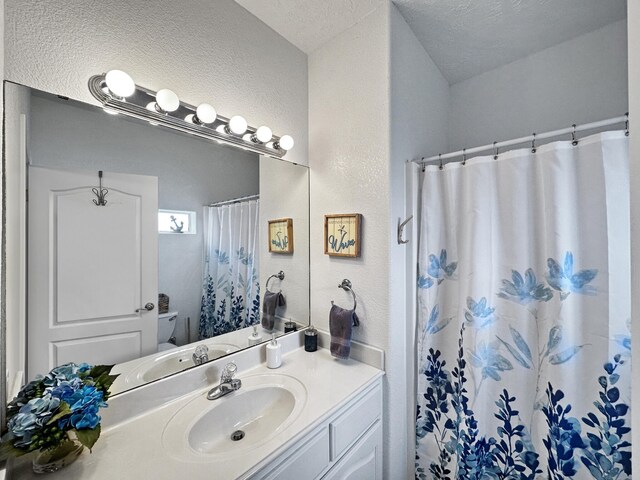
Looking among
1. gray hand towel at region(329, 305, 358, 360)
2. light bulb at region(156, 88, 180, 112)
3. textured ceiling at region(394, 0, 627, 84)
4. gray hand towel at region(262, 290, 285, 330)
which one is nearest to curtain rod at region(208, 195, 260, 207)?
light bulb at region(156, 88, 180, 112)

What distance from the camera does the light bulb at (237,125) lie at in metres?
1.24

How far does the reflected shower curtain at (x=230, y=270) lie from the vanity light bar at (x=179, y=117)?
0.97 feet

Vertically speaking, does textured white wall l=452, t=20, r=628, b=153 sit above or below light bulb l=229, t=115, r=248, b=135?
above

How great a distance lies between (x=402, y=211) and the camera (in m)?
1.41

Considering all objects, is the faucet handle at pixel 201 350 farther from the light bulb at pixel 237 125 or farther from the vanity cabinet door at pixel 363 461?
the light bulb at pixel 237 125

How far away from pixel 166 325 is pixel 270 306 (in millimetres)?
522

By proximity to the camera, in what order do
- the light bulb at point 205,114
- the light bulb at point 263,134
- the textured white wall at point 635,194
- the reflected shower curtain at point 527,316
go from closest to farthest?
the textured white wall at point 635,194
the reflected shower curtain at point 527,316
the light bulb at point 205,114
the light bulb at point 263,134

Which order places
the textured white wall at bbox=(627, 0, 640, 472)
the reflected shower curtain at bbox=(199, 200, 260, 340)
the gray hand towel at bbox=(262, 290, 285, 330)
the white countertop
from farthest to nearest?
the gray hand towel at bbox=(262, 290, 285, 330) → the reflected shower curtain at bbox=(199, 200, 260, 340) → the white countertop → the textured white wall at bbox=(627, 0, 640, 472)

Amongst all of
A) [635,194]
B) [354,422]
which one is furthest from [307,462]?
[635,194]

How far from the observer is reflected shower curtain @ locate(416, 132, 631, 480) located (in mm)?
998

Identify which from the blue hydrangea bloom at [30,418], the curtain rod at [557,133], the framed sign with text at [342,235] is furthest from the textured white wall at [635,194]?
the blue hydrangea bloom at [30,418]

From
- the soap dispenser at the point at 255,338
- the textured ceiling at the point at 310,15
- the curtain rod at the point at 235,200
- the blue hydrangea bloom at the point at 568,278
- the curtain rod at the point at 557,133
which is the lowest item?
the soap dispenser at the point at 255,338

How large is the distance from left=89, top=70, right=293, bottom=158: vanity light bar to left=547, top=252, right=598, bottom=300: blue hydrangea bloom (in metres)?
1.29

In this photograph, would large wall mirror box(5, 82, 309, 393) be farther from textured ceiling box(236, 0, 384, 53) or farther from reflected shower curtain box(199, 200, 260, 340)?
textured ceiling box(236, 0, 384, 53)
